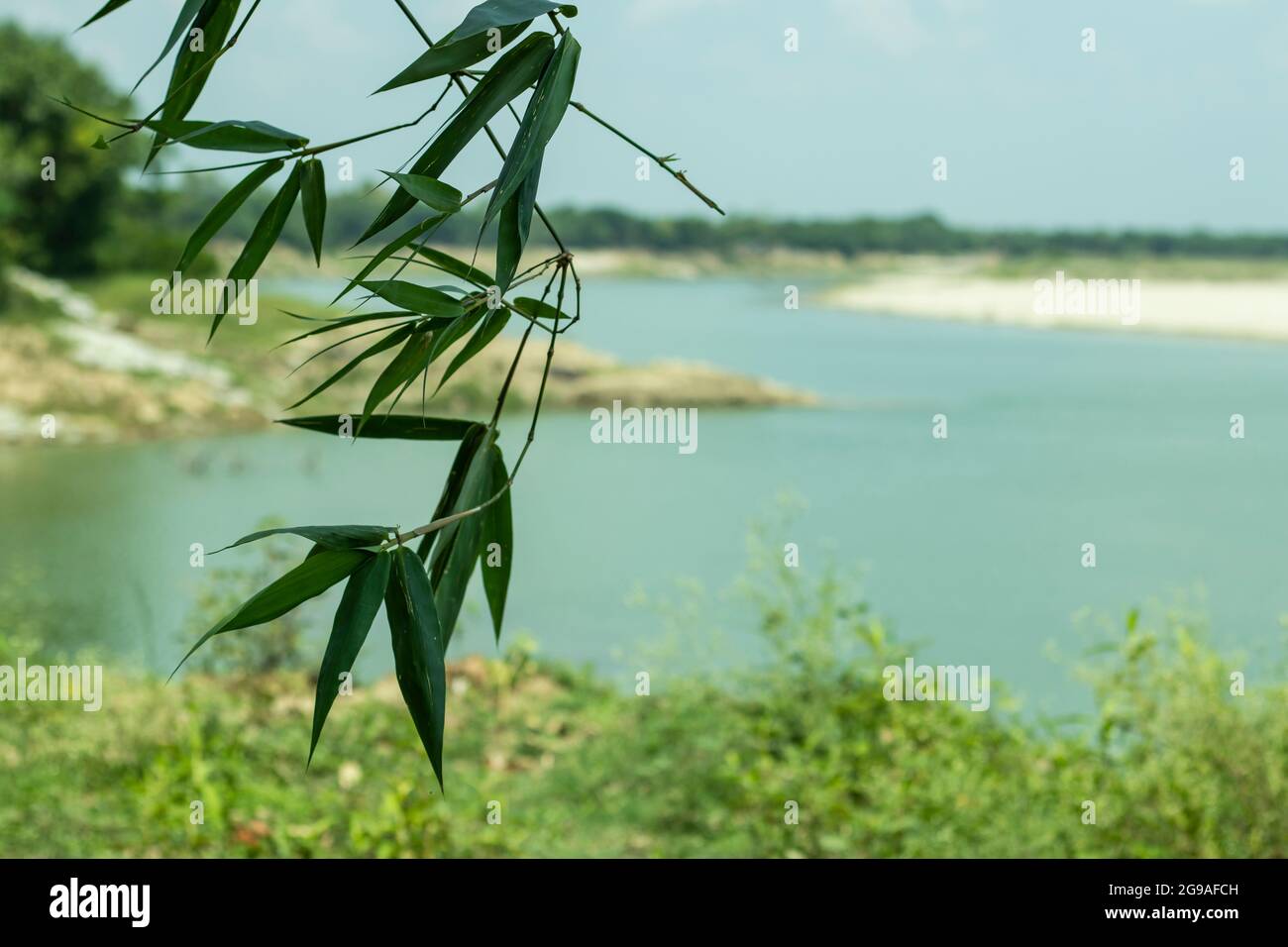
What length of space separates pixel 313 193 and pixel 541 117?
0.29 meters

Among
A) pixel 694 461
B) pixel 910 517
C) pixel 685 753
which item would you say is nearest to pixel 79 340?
pixel 694 461

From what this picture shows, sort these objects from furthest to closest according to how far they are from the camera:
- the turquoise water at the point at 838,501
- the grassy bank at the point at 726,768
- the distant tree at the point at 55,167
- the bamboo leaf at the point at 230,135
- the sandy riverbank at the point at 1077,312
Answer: the distant tree at the point at 55,167 < the sandy riverbank at the point at 1077,312 < the turquoise water at the point at 838,501 < the grassy bank at the point at 726,768 < the bamboo leaf at the point at 230,135

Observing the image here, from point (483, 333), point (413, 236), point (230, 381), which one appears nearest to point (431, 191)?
point (413, 236)

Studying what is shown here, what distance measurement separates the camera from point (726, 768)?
217 centimetres

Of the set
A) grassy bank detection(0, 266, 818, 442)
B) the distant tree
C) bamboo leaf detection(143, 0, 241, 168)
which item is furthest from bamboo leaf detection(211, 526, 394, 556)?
the distant tree

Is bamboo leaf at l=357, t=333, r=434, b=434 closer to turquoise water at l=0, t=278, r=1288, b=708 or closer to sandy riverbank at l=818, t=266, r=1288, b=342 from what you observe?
turquoise water at l=0, t=278, r=1288, b=708

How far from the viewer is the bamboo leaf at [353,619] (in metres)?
0.71

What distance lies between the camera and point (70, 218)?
823 centimetres

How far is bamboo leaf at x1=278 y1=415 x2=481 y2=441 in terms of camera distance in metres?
0.93

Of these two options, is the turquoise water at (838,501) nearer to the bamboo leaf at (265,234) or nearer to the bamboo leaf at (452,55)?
the bamboo leaf at (265,234)

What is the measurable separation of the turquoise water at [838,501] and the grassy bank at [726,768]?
0.14 m

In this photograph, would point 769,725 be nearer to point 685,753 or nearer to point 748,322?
point 685,753

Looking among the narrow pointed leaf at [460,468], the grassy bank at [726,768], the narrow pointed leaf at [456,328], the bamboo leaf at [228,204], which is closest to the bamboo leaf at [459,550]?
the narrow pointed leaf at [460,468]

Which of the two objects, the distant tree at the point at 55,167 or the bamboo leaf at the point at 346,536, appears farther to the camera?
the distant tree at the point at 55,167
